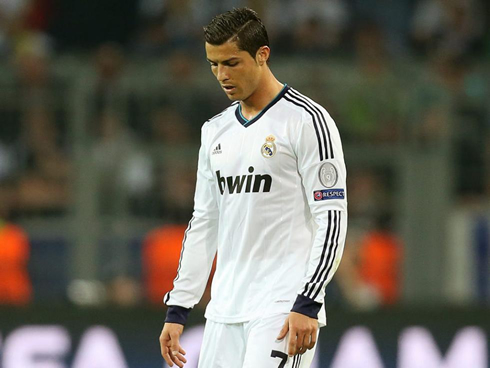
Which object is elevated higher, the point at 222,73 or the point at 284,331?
the point at 222,73

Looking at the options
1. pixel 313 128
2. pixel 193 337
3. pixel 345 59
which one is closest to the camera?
pixel 313 128

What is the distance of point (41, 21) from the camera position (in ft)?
29.1

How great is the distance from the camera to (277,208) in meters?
3.28

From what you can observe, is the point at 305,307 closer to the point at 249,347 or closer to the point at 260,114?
the point at 249,347

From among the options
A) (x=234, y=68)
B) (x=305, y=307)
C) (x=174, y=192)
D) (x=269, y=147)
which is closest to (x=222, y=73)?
(x=234, y=68)

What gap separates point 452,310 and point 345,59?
2342 mm

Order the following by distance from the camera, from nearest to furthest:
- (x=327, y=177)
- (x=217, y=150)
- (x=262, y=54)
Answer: (x=327, y=177), (x=262, y=54), (x=217, y=150)

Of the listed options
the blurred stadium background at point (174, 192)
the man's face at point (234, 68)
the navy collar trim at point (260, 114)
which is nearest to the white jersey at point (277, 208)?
the navy collar trim at point (260, 114)

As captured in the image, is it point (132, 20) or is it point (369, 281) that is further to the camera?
point (132, 20)

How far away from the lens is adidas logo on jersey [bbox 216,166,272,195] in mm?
3275

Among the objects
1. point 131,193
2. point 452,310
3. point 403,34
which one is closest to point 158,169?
point 131,193

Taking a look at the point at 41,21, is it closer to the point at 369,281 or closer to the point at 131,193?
the point at 131,193

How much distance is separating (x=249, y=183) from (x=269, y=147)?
0.14 m

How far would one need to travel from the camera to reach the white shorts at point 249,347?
3.15 metres
